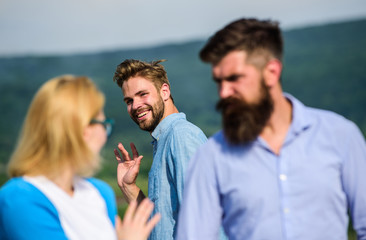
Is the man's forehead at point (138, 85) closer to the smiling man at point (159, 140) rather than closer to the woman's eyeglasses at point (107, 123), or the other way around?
the smiling man at point (159, 140)

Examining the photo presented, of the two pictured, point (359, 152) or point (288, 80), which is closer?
point (359, 152)

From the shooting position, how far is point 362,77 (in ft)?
63.7

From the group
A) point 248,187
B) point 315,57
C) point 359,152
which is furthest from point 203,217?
point 315,57

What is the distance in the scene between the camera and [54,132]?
6.53ft

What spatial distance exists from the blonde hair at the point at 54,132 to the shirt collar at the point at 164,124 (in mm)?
1502

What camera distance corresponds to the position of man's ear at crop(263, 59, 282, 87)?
2.16 m

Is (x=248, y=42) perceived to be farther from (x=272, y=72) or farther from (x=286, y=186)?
(x=286, y=186)

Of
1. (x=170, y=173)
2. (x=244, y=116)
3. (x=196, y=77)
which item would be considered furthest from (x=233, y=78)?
(x=196, y=77)

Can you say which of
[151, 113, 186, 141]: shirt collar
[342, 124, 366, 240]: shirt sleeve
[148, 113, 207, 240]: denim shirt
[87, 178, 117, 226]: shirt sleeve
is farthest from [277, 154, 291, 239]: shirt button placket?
[151, 113, 186, 141]: shirt collar

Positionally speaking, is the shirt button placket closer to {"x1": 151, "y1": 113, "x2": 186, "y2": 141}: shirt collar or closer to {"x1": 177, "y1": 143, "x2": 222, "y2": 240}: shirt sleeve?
{"x1": 177, "y1": 143, "x2": 222, "y2": 240}: shirt sleeve

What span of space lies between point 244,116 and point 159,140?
4.78 ft

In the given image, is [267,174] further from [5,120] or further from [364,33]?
[364,33]

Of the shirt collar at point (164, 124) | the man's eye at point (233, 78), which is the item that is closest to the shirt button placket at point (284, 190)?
the man's eye at point (233, 78)

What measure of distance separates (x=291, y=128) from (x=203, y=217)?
0.52 m
